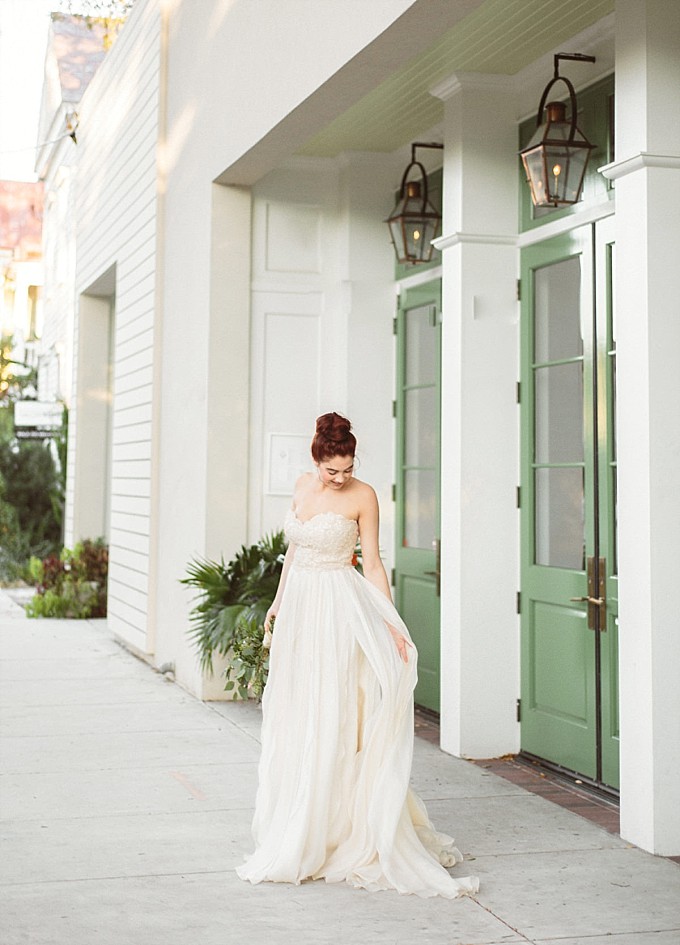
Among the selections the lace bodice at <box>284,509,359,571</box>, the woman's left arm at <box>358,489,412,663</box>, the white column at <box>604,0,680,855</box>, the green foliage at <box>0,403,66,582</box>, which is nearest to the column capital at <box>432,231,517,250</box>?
the white column at <box>604,0,680,855</box>

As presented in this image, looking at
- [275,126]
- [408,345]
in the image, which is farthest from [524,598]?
[275,126]

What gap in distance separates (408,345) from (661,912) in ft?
16.7

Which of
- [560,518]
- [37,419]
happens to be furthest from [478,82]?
[37,419]

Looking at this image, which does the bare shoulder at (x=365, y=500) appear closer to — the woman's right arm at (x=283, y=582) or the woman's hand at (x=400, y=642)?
the woman's right arm at (x=283, y=582)

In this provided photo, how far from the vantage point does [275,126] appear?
730 centimetres

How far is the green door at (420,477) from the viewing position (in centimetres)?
817

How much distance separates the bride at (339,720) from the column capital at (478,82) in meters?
2.95

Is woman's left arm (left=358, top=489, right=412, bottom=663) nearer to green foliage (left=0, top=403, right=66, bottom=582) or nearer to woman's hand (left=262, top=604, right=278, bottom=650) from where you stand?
woman's hand (left=262, top=604, right=278, bottom=650)

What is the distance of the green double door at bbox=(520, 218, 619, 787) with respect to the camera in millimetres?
6168

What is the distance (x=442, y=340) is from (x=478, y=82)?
1.52 metres

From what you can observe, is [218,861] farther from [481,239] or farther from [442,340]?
[481,239]

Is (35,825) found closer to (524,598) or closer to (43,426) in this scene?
(524,598)

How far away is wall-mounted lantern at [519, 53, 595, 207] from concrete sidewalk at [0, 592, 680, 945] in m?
3.09

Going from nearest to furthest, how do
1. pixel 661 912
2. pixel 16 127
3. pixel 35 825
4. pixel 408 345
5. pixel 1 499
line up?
pixel 661 912 → pixel 35 825 → pixel 408 345 → pixel 1 499 → pixel 16 127
